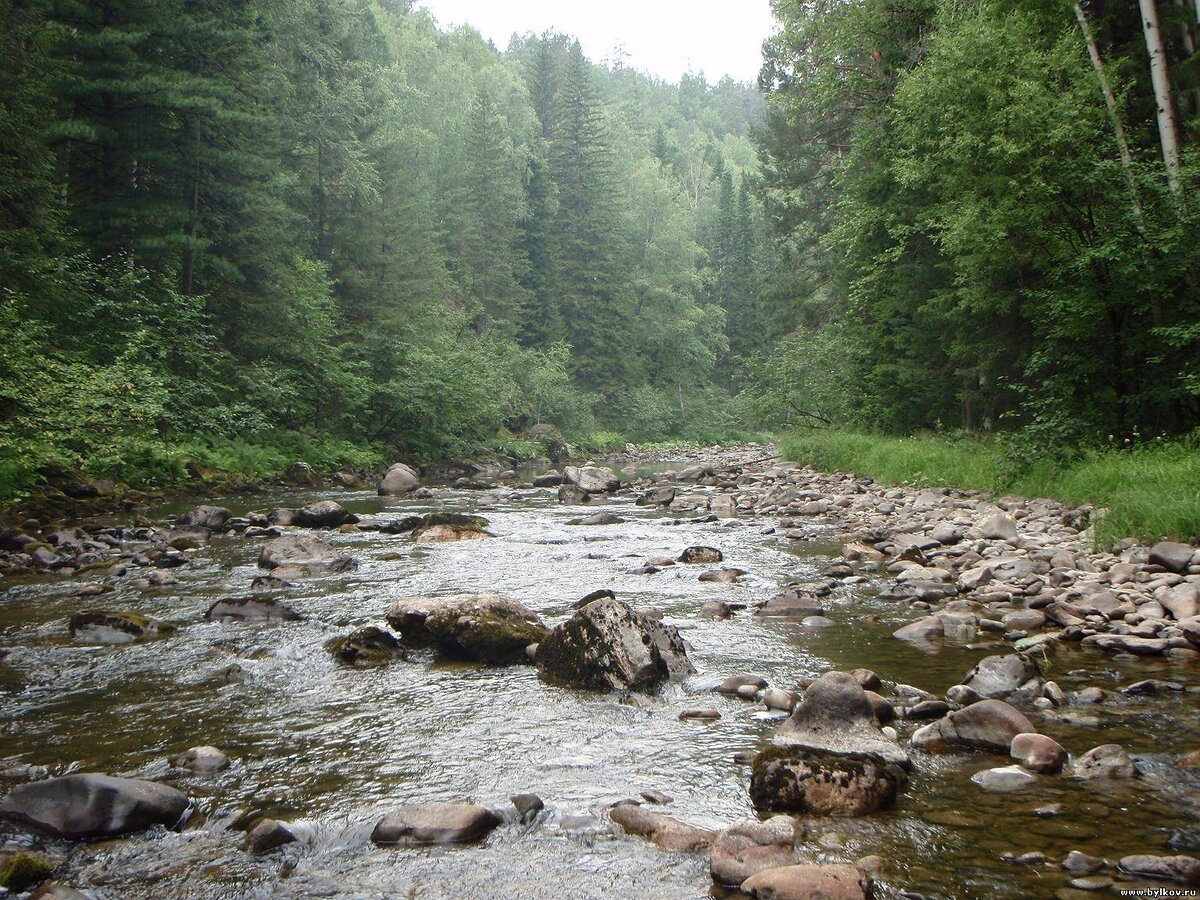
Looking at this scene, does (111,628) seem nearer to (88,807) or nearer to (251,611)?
(251,611)

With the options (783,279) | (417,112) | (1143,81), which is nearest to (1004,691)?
(1143,81)

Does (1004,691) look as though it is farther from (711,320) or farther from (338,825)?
(711,320)

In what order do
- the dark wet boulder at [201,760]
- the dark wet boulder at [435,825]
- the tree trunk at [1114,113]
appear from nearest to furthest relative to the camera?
the dark wet boulder at [435,825] → the dark wet boulder at [201,760] → the tree trunk at [1114,113]

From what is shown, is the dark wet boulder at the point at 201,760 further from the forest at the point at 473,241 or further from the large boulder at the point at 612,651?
the forest at the point at 473,241

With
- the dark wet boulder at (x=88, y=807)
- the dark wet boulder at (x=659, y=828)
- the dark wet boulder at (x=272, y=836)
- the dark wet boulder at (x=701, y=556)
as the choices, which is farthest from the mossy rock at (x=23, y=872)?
the dark wet boulder at (x=701, y=556)

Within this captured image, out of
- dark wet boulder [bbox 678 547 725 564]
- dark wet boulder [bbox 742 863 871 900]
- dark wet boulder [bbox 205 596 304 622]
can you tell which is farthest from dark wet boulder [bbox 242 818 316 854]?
dark wet boulder [bbox 678 547 725 564]

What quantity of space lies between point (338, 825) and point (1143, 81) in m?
16.3

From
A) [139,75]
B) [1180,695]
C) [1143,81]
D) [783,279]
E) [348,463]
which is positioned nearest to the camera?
[1180,695]

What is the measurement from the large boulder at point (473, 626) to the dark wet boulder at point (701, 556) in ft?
13.1

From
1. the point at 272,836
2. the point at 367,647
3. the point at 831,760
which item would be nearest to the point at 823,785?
the point at 831,760

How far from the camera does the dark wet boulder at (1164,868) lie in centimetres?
311

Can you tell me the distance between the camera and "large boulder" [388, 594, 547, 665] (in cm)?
677

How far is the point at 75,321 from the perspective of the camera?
18516mm

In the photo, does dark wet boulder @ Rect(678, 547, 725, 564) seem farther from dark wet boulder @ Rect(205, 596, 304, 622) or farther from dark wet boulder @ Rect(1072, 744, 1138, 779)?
dark wet boulder @ Rect(1072, 744, 1138, 779)
